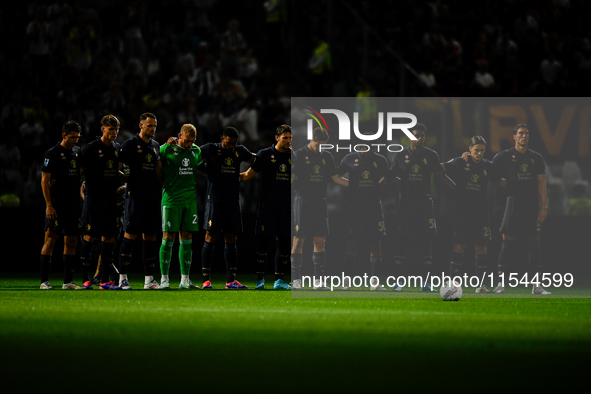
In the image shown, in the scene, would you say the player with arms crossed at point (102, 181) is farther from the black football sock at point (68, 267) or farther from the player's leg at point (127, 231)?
the black football sock at point (68, 267)

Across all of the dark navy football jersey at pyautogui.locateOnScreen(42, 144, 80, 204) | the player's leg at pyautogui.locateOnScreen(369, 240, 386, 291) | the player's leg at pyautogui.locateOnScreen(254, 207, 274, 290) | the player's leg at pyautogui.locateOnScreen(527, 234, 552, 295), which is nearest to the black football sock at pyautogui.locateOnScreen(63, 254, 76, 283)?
the dark navy football jersey at pyautogui.locateOnScreen(42, 144, 80, 204)

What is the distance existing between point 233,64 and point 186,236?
6501 millimetres

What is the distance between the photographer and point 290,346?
584cm

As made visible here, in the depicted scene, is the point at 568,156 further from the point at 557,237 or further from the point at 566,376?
the point at 566,376

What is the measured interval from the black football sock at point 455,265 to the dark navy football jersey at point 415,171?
0.84 metres

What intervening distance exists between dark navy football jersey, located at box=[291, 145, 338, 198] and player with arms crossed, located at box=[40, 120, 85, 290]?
9.44 feet

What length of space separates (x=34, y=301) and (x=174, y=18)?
10.6 metres

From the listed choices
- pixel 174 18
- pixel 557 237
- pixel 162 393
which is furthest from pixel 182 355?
pixel 174 18

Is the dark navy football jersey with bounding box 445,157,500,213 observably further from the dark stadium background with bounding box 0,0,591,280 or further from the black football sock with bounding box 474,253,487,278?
the dark stadium background with bounding box 0,0,591,280

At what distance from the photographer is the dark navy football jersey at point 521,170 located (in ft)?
35.4

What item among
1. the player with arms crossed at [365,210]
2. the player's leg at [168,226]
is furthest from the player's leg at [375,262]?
the player's leg at [168,226]

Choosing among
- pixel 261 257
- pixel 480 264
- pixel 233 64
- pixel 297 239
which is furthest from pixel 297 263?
pixel 233 64

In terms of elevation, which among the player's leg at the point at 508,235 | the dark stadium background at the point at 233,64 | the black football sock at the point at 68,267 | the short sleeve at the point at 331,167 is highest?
the dark stadium background at the point at 233,64

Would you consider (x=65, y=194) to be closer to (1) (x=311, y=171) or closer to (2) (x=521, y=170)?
(1) (x=311, y=171)
